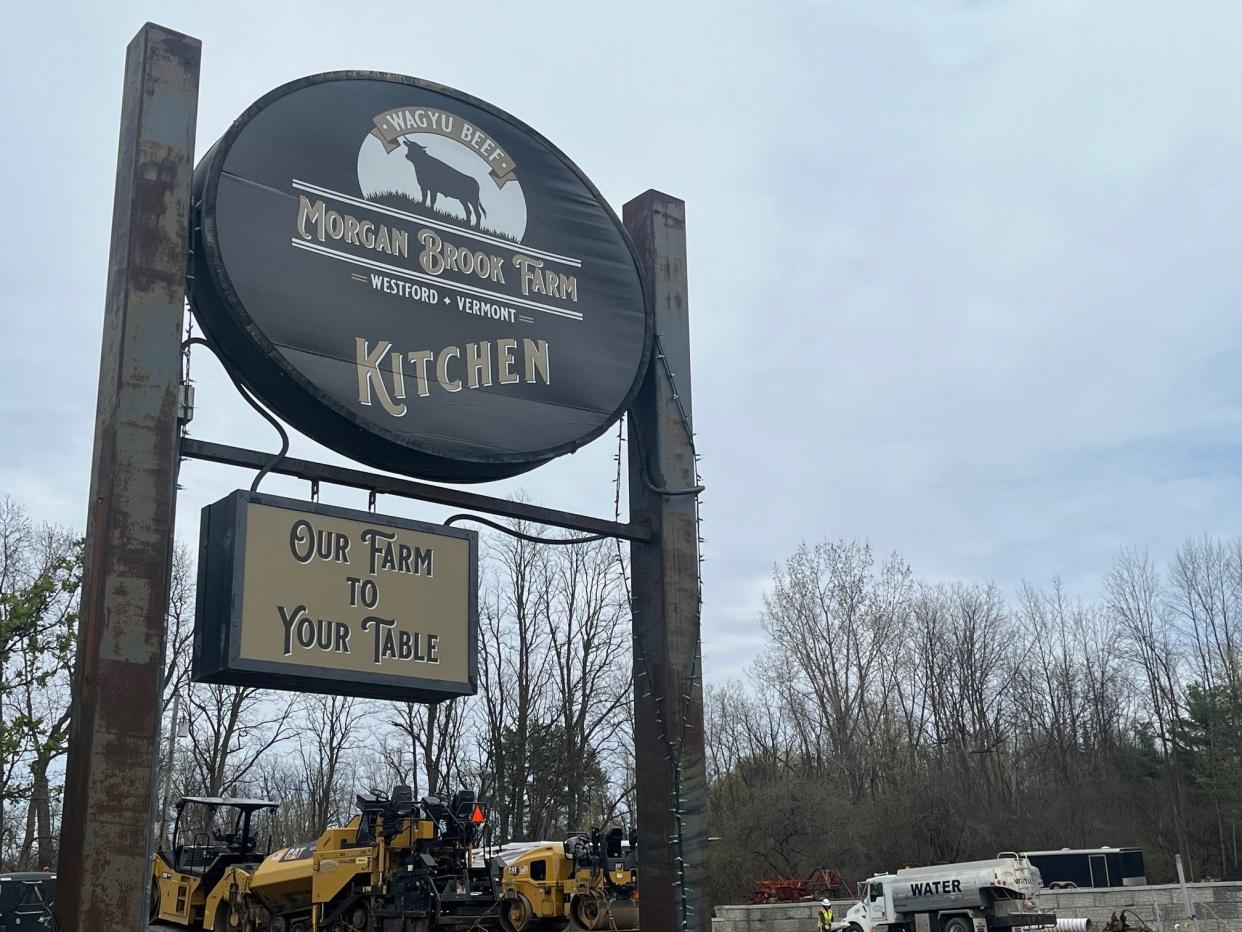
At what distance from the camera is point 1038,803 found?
172ft

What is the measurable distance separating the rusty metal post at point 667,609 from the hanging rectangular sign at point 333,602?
5.70ft

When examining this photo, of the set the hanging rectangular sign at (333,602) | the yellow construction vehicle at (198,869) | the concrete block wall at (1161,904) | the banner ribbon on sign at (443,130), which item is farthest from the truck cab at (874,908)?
the banner ribbon on sign at (443,130)

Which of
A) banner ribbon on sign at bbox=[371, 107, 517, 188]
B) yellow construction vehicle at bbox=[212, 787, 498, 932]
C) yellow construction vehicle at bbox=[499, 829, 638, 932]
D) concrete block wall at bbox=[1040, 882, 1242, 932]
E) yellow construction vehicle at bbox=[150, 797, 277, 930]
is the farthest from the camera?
concrete block wall at bbox=[1040, 882, 1242, 932]

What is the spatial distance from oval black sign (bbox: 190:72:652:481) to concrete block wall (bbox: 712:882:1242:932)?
69.7 feet

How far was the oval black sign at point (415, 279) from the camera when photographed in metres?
7.96

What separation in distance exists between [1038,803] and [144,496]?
51344 mm

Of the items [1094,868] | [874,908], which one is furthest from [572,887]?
[1094,868]

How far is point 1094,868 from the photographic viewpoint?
38.7 metres

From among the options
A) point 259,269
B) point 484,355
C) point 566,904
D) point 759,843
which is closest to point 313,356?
point 259,269

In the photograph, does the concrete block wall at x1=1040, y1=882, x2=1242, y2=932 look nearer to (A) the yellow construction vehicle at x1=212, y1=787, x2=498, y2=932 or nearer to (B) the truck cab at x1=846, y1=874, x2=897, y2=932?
(B) the truck cab at x1=846, y1=874, x2=897, y2=932

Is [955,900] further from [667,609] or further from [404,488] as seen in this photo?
[404,488]

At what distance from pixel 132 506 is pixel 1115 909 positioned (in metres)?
29.3

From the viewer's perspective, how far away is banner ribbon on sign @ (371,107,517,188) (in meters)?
8.85

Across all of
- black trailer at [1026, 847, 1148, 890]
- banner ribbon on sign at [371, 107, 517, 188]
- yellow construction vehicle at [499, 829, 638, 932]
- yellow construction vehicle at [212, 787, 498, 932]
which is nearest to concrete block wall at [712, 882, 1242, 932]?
yellow construction vehicle at [499, 829, 638, 932]
